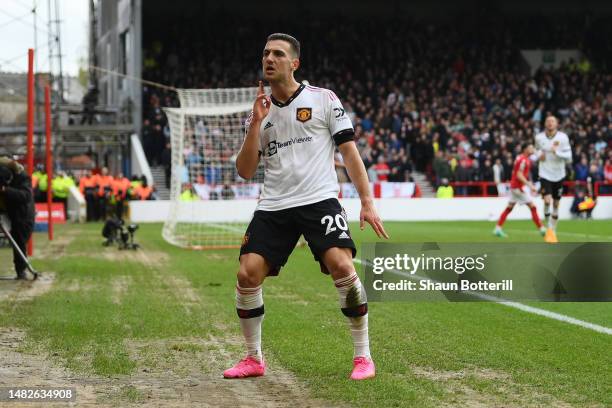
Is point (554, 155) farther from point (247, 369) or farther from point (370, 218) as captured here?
point (247, 369)

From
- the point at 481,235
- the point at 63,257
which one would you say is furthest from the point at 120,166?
the point at 63,257

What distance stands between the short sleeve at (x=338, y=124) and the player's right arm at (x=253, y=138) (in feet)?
1.20

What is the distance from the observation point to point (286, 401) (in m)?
5.46

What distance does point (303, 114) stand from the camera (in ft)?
20.1

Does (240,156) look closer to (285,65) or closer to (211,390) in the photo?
(285,65)

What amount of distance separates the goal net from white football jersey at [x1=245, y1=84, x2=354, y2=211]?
11.9m

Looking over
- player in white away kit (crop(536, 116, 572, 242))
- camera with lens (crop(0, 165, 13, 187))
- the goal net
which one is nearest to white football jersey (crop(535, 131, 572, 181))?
player in white away kit (crop(536, 116, 572, 242))

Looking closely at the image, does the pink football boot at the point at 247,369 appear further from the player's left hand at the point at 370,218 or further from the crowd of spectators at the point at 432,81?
the crowd of spectators at the point at 432,81

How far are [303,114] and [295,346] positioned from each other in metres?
1.98

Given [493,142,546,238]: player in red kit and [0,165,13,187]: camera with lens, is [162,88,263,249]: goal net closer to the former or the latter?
[493,142,546,238]: player in red kit

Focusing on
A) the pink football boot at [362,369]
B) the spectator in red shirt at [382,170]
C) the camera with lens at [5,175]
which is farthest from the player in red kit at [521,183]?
the pink football boot at [362,369]

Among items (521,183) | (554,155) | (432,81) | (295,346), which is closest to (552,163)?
(554,155)

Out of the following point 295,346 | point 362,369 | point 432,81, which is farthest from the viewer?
point 432,81

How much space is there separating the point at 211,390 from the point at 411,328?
2.90 meters
